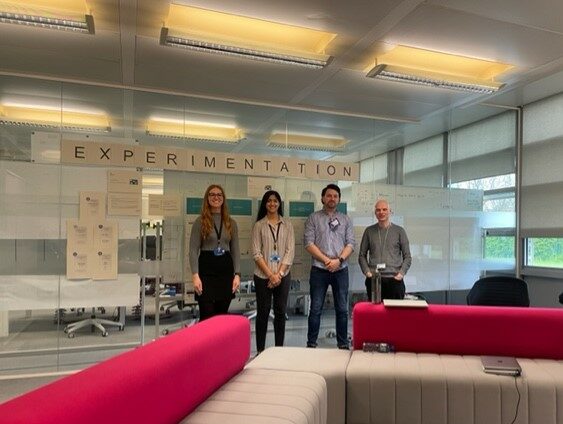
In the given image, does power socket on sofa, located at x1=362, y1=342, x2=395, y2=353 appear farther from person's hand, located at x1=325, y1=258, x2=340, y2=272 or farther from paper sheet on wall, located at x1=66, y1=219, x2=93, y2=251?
paper sheet on wall, located at x1=66, y1=219, x2=93, y2=251

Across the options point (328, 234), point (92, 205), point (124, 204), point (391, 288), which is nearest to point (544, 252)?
point (391, 288)

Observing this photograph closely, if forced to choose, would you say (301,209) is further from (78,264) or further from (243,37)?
(78,264)

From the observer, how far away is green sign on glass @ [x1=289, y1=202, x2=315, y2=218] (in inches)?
186

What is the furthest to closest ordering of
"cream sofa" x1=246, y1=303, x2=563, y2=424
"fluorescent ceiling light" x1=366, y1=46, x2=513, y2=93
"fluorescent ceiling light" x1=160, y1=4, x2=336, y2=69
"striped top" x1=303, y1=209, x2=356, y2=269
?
1. "striped top" x1=303, y1=209, x2=356, y2=269
2. "fluorescent ceiling light" x1=366, y1=46, x2=513, y2=93
3. "fluorescent ceiling light" x1=160, y1=4, x2=336, y2=69
4. "cream sofa" x1=246, y1=303, x2=563, y2=424

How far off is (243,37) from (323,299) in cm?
254

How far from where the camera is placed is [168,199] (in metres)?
4.25

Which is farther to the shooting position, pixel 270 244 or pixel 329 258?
pixel 329 258

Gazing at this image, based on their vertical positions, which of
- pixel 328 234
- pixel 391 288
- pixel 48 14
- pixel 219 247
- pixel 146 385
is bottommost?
pixel 391 288

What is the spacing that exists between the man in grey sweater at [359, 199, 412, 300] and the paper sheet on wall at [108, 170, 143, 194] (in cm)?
241

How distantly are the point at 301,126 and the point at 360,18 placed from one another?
7.37 ft

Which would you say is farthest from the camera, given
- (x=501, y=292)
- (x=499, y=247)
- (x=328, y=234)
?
(x=499, y=247)

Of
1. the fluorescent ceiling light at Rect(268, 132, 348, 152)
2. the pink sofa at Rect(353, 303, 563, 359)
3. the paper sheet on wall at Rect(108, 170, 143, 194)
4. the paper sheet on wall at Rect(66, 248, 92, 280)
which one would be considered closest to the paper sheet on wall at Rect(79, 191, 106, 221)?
the paper sheet on wall at Rect(108, 170, 143, 194)

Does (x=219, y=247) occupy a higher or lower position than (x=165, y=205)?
→ lower

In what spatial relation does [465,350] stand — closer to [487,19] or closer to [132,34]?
[487,19]
